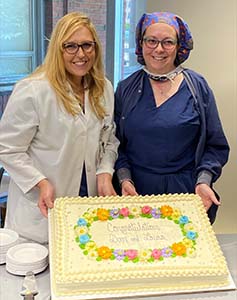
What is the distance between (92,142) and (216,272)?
0.65 meters

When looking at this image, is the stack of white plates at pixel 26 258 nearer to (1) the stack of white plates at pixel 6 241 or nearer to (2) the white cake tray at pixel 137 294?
(1) the stack of white plates at pixel 6 241

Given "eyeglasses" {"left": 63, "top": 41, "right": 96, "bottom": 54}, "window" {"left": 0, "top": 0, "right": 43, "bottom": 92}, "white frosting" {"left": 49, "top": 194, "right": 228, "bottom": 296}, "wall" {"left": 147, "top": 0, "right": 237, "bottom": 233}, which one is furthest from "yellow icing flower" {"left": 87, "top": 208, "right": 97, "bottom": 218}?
"window" {"left": 0, "top": 0, "right": 43, "bottom": 92}

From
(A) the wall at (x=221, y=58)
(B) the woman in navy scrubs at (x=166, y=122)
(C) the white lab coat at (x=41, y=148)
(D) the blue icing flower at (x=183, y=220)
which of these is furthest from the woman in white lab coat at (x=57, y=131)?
(A) the wall at (x=221, y=58)

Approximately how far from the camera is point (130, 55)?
4.39 m

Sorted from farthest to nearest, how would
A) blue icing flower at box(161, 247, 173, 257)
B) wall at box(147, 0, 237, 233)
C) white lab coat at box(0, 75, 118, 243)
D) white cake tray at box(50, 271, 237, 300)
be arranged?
1. wall at box(147, 0, 237, 233)
2. white lab coat at box(0, 75, 118, 243)
3. blue icing flower at box(161, 247, 173, 257)
4. white cake tray at box(50, 271, 237, 300)

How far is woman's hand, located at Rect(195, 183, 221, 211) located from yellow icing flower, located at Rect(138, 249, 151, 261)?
0.36m

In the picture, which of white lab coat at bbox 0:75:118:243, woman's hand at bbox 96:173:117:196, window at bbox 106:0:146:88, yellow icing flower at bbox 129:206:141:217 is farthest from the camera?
window at bbox 106:0:146:88

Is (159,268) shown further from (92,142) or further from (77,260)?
(92,142)

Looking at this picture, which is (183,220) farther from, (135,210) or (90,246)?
(90,246)

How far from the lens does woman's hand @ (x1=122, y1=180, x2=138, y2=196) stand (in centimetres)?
166

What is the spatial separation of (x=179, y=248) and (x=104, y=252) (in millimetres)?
222

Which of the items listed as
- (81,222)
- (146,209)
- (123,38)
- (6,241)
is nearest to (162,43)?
(146,209)

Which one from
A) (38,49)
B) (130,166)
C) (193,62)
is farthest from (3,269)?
(38,49)

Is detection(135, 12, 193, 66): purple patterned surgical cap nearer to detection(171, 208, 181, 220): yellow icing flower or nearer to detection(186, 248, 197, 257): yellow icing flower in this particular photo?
detection(171, 208, 181, 220): yellow icing flower
